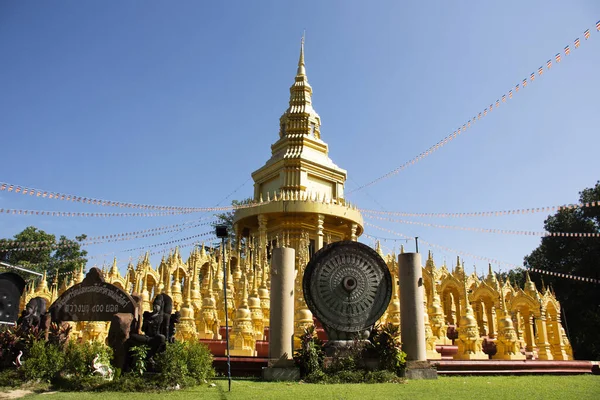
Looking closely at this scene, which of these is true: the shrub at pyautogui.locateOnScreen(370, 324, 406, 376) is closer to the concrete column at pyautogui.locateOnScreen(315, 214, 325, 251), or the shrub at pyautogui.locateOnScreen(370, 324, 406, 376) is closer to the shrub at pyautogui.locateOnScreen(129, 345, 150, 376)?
the shrub at pyautogui.locateOnScreen(129, 345, 150, 376)

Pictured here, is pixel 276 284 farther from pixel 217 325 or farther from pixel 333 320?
pixel 217 325

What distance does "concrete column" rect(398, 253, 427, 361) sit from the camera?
1355 centimetres

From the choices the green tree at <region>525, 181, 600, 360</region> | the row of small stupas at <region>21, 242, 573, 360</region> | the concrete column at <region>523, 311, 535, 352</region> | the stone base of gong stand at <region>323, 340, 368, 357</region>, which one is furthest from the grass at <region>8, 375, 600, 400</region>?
the green tree at <region>525, 181, 600, 360</region>

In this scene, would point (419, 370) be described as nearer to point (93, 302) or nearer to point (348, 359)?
point (348, 359)

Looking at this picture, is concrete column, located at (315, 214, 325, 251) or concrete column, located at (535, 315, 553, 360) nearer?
concrete column, located at (535, 315, 553, 360)

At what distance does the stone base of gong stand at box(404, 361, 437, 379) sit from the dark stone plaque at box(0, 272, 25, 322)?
13.2m

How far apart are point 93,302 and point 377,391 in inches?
297

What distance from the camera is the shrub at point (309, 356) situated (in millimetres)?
12789

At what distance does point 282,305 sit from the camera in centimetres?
1341

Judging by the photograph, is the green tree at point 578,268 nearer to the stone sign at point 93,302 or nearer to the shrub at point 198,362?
the shrub at point 198,362

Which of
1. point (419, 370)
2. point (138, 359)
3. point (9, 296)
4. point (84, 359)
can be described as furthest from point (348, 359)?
point (9, 296)

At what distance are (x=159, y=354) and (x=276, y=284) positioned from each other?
3.54 m

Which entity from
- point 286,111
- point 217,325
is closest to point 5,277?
point 217,325

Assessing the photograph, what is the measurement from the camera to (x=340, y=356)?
13.4 m
